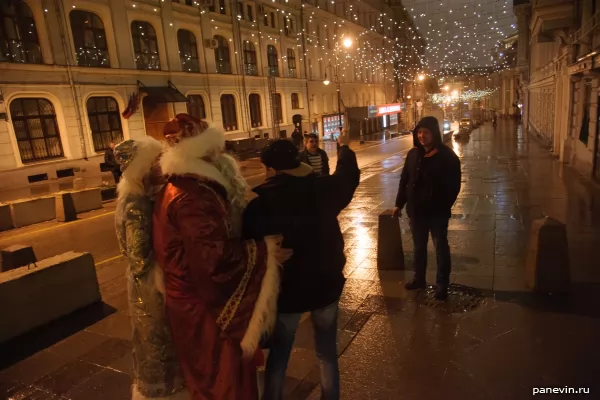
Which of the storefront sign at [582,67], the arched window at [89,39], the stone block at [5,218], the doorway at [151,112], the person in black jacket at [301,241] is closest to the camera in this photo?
the person in black jacket at [301,241]

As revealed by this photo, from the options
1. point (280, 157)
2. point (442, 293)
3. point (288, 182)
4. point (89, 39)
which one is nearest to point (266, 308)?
point (288, 182)

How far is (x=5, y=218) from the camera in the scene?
34.0 ft

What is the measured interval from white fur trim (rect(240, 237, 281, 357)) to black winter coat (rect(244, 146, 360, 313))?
106mm

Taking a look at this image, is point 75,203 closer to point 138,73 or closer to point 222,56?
point 138,73

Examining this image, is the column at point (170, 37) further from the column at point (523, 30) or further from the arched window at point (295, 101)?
the column at point (523, 30)

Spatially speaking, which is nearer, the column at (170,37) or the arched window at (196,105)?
the column at (170,37)

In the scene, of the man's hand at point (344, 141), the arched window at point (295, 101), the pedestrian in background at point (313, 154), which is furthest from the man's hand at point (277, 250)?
the arched window at point (295, 101)

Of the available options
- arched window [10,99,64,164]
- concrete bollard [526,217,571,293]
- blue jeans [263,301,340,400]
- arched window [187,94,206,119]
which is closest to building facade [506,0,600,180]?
concrete bollard [526,217,571,293]

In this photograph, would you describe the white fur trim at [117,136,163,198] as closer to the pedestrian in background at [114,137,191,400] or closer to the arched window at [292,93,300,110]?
the pedestrian in background at [114,137,191,400]

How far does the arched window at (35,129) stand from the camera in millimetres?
17234

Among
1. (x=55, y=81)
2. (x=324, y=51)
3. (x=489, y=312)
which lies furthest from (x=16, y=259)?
(x=324, y=51)

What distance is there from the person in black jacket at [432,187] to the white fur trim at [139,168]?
9.31 feet

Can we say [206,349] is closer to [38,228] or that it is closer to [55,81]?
[38,228]

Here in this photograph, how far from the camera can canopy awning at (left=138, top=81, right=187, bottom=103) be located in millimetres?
21761
